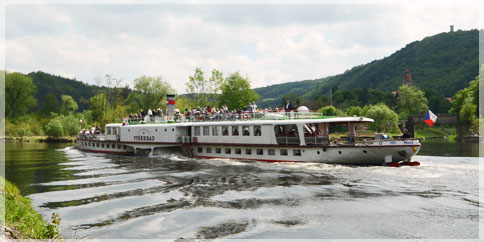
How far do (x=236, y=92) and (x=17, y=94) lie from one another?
2707 inches

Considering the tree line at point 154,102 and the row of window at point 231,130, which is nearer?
the row of window at point 231,130

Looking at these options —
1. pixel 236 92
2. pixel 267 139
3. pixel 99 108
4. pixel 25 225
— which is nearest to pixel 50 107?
pixel 99 108

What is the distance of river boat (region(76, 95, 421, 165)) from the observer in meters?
26.9

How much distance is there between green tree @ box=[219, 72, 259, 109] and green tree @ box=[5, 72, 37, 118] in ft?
210

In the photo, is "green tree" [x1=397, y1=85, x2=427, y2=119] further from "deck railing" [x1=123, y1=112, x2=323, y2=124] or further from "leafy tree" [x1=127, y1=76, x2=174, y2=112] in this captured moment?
"deck railing" [x1=123, y1=112, x2=323, y2=124]

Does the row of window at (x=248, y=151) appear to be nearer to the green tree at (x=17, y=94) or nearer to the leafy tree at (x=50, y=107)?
the green tree at (x=17, y=94)

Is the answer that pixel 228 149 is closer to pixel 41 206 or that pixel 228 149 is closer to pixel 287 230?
pixel 41 206

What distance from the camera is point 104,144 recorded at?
4722cm

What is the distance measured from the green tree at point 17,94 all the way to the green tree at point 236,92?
6389 centimetres

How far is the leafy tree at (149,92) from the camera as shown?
303 feet

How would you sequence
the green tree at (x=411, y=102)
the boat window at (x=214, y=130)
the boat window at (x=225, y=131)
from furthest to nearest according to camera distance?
the green tree at (x=411, y=102) → the boat window at (x=214, y=130) → the boat window at (x=225, y=131)

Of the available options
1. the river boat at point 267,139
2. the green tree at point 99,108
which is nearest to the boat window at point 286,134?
the river boat at point 267,139

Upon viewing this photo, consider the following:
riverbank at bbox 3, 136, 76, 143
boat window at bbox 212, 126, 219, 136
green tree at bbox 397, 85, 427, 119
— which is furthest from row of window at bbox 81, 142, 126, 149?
green tree at bbox 397, 85, 427, 119

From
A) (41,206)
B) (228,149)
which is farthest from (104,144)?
(41,206)
